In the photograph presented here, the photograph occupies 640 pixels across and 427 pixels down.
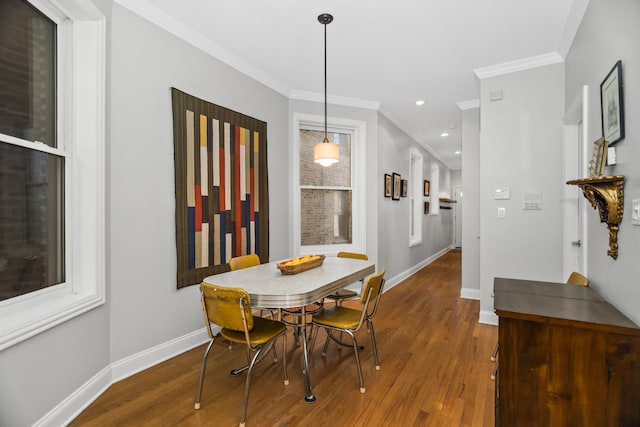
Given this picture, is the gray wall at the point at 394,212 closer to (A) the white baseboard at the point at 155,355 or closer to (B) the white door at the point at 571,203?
(B) the white door at the point at 571,203

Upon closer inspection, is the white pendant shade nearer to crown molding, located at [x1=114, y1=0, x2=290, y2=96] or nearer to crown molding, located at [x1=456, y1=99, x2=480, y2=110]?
crown molding, located at [x1=114, y1=0, x2=290, y2=96]

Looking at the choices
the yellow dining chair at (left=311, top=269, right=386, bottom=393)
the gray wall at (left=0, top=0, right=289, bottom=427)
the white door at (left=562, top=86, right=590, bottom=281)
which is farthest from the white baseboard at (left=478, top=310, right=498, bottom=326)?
the gray wall at (left=0, top=0, right=289, bottom=427)

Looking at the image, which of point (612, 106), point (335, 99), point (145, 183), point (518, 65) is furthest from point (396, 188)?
point (145, 183)

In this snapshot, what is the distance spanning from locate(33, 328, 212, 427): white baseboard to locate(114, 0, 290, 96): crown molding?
2.54m

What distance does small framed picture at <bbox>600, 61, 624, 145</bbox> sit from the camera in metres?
1.67

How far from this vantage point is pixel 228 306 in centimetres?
185

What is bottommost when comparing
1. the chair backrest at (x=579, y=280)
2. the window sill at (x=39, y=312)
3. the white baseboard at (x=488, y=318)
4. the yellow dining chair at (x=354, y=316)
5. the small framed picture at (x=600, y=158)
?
the white baseboard at (x=488, y=318)

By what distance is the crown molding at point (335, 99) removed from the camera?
4164 millimetres

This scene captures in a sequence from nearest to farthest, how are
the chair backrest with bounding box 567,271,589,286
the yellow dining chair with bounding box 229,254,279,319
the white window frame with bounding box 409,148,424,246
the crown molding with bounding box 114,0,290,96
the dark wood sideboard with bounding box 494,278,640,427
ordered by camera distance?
the dark wood sideboard with bounding box 494,278,640,427 < the chair backrest with bounding box 567,271,589,286 < the crown molding with bounding box 114,0,290,96 < the yellow dining chair with bounding box 229,254,279,319 < the white window frame with bounding box 409,148,424,246

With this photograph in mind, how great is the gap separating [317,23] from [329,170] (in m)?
2.10

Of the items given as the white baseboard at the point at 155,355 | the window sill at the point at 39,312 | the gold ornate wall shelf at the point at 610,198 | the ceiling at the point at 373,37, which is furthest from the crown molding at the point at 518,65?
the window sill at the point at 39,312

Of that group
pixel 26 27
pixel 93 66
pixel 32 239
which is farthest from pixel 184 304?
pixel 26 27

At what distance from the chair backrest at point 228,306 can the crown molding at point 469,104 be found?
413cm

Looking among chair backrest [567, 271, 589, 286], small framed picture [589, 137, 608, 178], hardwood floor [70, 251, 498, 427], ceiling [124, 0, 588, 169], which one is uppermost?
ceiling [124, 0, 588, 169]
